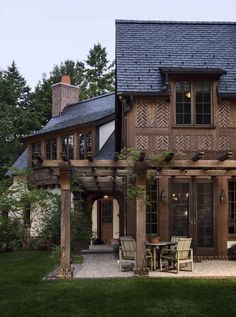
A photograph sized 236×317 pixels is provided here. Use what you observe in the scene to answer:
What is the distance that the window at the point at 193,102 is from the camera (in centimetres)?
1479

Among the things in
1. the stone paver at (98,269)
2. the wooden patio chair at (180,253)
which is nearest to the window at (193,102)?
the wooden patio chair at (180,253)

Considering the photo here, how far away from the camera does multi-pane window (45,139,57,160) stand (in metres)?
22.9

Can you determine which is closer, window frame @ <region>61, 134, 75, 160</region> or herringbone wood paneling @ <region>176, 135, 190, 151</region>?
herringbone wood paneling @ <region>176, 135, 190, 151</region>

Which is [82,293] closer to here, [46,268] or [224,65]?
[46,268]

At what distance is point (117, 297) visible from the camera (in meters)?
8.37

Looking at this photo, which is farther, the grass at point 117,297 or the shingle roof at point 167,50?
the shingle roof at point 167,50

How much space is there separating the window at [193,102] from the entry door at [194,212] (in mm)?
2023

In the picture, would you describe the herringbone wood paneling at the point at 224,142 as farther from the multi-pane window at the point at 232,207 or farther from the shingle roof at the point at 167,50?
the shingle roof at the point at 167,50

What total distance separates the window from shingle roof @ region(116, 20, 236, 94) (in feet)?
1.91

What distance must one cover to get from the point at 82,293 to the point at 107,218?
1442cm

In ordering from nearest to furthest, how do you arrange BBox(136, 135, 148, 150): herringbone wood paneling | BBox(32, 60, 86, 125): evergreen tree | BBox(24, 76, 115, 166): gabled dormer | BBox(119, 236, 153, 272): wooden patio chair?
BBox(119, 236, 153, 272): wooden patio chair
BBox(136, 135, 148, 150): herringbone wood paneling
BBox(24, 76, 115, 166): gabled dormer
BBox(32, 60, 86, 125): evergreen tree

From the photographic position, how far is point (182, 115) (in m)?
14.8

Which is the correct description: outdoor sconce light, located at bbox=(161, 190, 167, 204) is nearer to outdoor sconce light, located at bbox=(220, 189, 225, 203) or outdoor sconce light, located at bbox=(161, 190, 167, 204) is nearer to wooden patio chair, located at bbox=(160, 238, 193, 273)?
Answer: outdoor sconce light, located at bbox=(220, 189, 225, 203)

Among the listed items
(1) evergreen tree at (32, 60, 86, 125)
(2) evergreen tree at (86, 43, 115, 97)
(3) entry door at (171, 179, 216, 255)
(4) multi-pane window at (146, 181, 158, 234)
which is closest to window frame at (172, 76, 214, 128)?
(3) entry door at (171, 179, 216, 255)
